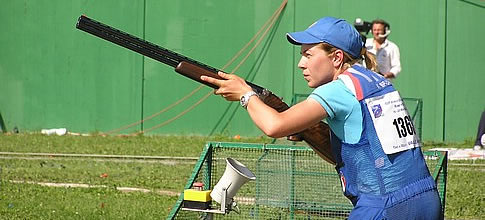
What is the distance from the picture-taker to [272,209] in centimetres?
814

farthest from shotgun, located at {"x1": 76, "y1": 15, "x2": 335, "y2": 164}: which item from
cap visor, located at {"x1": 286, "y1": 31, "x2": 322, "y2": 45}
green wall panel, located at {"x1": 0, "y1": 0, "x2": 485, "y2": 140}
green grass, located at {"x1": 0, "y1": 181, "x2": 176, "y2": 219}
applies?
green wall panel, located at {"x1": 0, "y1": 0, "x2": 485, "y2": 140}

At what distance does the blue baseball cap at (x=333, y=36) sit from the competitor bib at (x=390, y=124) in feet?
1.03

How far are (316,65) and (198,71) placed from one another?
788 millimetres

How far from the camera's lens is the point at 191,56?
63.3ft

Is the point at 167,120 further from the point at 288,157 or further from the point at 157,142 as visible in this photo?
the point at 288,157

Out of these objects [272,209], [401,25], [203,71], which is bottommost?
[272,209]

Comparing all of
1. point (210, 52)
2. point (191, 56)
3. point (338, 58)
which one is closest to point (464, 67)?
point (210, 52)

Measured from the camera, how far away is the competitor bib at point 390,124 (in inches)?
179

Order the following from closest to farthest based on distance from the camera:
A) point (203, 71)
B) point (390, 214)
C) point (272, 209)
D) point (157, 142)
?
point (390, 214) < point (203, 71) < point (272, 209) < point (157, 142)

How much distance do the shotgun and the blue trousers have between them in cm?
49

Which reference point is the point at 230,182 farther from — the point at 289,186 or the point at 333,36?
the point at 333,36

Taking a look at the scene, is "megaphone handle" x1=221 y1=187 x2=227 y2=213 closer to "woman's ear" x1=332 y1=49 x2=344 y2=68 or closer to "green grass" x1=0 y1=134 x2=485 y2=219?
"green grass" x1=0 y1=134 x2=485 y2=219

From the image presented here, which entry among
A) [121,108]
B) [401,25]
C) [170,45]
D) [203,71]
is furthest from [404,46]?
[203,71]

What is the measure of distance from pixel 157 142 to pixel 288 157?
9.33m
